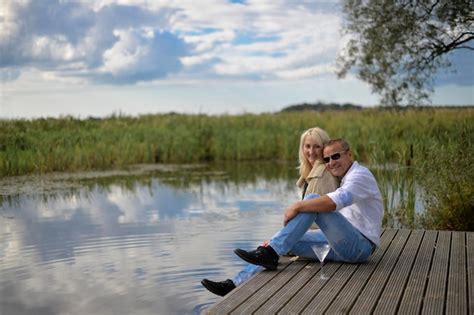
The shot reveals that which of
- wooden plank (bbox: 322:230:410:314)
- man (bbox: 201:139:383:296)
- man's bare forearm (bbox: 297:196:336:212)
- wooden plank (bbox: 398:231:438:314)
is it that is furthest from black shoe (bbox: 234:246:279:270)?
wooden plank (bbox: 398:231:438:314)

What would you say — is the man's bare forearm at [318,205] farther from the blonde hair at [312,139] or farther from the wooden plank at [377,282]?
the blonde hair at [312,139]

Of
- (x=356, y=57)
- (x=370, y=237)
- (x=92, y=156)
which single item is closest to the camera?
(x=370, y=237)

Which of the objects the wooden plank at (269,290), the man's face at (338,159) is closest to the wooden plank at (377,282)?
the wooden plank at (269,290)

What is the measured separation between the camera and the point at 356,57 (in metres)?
14.7

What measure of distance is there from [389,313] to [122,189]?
995cm

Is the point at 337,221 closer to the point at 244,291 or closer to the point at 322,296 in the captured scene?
the point at 322,296

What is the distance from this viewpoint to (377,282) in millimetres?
4641

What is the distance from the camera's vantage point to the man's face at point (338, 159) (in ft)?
16.3

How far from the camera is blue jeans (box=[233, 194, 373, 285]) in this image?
191 inches

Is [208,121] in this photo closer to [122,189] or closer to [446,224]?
[122,189]

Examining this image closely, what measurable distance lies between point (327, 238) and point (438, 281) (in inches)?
32.0

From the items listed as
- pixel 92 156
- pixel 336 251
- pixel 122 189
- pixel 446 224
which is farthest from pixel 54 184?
pixel 336 251

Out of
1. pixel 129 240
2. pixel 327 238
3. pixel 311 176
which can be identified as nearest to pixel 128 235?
pixel 129 240

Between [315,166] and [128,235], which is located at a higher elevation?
[315,166]
